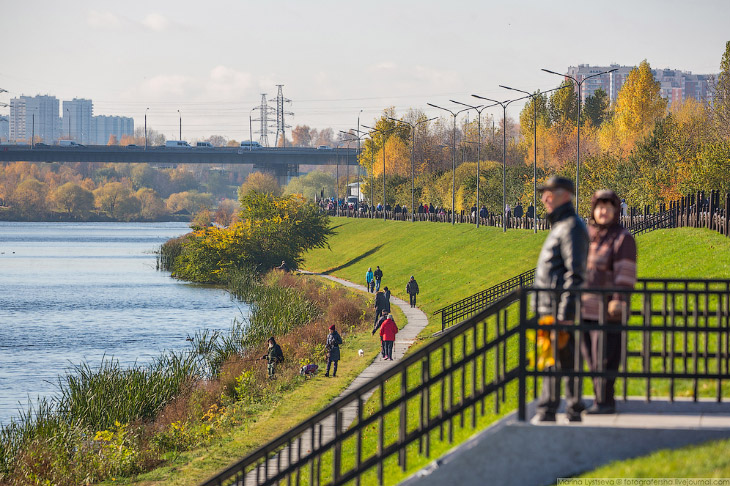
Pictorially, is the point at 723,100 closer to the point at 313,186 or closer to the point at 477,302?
the point at 477,302

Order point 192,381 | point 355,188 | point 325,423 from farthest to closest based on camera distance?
1. point 355,188
2. point 192,381
3. point 325,423

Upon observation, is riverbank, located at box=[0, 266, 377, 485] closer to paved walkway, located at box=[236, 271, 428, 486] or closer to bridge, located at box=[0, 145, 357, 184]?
paved walkway, located at box=[236, 271, 428, 486]

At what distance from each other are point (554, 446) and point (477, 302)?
1178 inches

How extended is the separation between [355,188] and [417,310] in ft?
345

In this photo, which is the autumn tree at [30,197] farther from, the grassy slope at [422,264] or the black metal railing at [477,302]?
the black metal railing at [477,302]

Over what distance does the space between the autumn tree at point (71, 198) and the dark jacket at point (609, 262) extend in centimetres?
19568

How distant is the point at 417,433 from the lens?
10.6 m

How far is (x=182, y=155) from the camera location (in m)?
152

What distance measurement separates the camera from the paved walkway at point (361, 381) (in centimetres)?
1717

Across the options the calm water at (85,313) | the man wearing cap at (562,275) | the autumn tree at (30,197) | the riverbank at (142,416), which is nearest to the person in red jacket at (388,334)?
the riverbank at (142,416)

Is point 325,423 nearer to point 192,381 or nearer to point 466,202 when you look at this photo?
point 192,381

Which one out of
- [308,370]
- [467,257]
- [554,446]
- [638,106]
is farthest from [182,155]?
[554,446]

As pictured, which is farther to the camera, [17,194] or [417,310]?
[17,194]

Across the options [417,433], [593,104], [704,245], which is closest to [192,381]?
[704,245]
